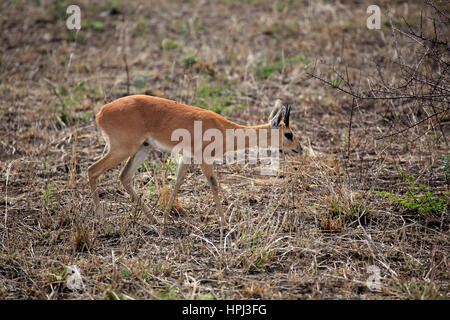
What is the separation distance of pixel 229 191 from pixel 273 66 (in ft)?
15.2

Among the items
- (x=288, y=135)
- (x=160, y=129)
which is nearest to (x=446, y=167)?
(x=288, y=135)

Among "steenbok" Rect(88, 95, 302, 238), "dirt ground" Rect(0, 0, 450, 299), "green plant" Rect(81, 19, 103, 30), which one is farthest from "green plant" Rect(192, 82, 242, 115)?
"green plant" Rect(81, 19, 103, 30)

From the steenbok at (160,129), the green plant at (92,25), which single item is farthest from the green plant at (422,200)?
the green plant at (92,25)

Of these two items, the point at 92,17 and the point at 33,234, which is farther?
the point at 92,17

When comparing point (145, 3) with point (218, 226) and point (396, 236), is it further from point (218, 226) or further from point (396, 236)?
point (396, 236)

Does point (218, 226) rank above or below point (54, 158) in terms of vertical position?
below

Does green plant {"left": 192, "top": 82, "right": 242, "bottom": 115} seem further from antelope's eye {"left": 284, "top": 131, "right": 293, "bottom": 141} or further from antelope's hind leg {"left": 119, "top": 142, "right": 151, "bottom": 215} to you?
antelope's eye {"left": 284, "top": 131, "right": 293, "bottom": 141}

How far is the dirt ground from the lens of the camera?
5.13m

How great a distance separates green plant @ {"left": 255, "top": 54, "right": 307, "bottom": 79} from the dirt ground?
0.16 ft

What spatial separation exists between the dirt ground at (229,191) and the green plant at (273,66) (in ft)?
0.16

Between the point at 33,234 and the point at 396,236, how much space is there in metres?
4.15

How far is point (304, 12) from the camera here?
1441 cm
